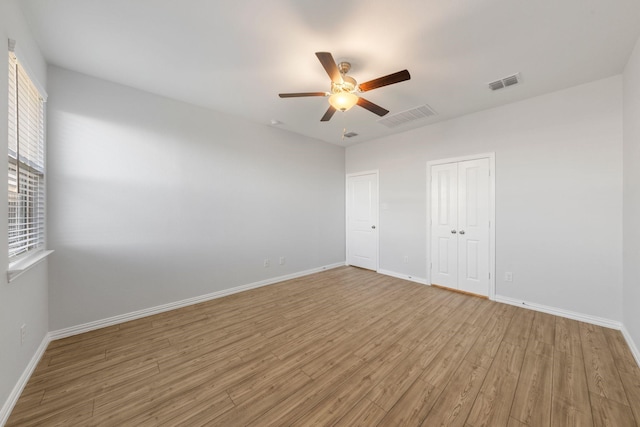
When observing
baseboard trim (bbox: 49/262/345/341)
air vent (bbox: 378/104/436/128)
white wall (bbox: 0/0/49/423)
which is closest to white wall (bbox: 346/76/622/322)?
air vent (bbox: 378/104/436/128)

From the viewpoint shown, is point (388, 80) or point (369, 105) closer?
→ point (388, 80)

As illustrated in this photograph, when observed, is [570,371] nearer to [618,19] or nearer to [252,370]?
[252,370]

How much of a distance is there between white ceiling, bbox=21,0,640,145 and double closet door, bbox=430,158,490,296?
3.83 ft

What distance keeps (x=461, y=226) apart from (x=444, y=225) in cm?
26

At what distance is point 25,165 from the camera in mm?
1970

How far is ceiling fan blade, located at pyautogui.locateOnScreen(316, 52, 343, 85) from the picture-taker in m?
1.78

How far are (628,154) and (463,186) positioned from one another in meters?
1.59

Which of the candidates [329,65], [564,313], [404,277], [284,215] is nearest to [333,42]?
[329,65]

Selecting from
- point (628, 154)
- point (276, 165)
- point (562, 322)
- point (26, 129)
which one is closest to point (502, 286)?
point (562, 322)

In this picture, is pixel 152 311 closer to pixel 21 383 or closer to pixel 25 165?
pixel 21 383

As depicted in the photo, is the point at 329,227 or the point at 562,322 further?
the point at 329,227

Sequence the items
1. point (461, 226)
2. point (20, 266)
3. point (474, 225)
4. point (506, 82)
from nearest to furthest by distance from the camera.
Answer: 1. point (20, 266)
2. point (506, 82)
3. point (474, 225)
4. point (461, 226)

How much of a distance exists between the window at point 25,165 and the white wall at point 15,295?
0.55ft

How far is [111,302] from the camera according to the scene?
2709mm
